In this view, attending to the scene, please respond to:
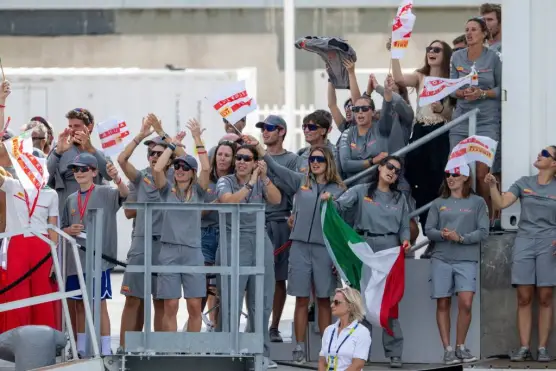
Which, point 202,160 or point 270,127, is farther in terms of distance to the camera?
point 270,127

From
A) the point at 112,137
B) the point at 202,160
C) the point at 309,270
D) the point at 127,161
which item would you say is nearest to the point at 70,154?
the point at 112,137

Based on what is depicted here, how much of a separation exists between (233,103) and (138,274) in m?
2.10

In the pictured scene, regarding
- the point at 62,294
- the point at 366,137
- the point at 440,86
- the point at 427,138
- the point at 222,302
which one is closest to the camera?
the point at 62,294

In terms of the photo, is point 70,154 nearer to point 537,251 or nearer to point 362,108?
point 362,108

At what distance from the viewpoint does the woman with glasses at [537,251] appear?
47.0 feet

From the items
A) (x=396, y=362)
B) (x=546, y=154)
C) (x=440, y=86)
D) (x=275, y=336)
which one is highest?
(x=440, y=86)

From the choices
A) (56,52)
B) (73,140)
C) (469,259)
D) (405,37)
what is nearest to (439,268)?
(469,259)

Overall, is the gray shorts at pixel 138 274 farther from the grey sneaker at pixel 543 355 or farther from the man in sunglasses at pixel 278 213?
the grey sneaker at pixel 543 355

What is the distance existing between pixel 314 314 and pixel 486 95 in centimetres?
273

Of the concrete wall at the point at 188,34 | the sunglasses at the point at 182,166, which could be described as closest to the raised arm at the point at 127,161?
the sunglasses at the point at 182,166

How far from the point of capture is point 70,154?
1516 cm

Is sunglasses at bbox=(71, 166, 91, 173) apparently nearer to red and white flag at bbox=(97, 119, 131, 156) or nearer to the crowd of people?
the crowd of people

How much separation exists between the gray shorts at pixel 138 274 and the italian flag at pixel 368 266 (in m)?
1.60

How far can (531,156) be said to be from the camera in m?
15.0
